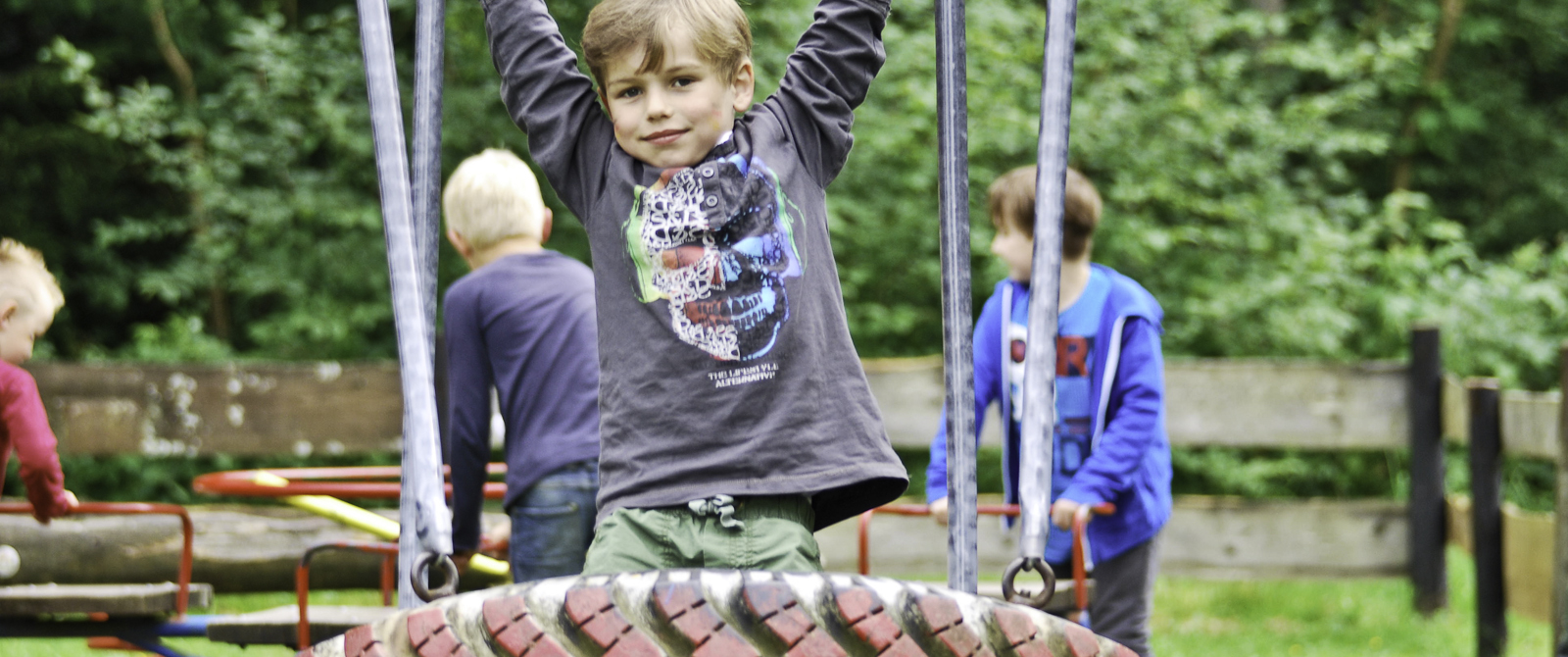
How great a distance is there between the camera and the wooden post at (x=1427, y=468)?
4.98 m

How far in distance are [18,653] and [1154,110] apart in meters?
5.06

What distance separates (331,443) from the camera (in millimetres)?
4723

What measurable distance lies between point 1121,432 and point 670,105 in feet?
5.24

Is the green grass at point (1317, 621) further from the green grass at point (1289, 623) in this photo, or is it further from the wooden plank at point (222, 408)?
the wooden plank at point (222, 408)

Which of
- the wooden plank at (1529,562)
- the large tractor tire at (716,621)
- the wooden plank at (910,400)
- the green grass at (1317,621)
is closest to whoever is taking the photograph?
the large tractor tire at (716,621)

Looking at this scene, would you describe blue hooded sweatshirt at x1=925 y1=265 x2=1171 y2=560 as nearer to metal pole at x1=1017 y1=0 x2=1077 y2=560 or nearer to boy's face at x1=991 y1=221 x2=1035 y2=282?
boy's face at x1=991 y1=221 x2=1035 y2=282

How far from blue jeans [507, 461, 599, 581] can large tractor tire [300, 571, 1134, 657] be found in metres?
1.52

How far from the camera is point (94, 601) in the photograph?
277 cm

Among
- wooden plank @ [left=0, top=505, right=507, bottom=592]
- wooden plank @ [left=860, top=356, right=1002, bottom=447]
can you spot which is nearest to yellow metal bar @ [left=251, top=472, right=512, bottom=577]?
wooden plank @ [left=0, top=505, right=507, bottom=592]

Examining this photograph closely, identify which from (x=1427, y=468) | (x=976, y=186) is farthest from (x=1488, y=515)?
(x=976, y=186)

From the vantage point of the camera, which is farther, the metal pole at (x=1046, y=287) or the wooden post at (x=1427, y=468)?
the wooden post at (x=1427, y=468)

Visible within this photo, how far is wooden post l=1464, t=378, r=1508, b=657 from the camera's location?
4301 mm

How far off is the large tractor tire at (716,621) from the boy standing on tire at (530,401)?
5.02 ft

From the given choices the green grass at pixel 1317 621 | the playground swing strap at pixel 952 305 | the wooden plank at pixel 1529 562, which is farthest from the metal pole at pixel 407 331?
the wooden plank at pixel 1529 562
